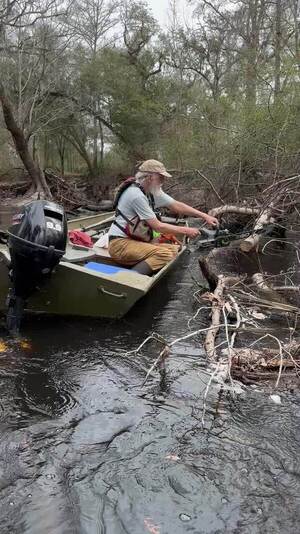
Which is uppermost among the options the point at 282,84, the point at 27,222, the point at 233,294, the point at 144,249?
the point at 282,84

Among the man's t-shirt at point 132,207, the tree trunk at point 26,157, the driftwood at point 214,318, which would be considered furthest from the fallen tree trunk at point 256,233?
the tree trunk at point 26,157

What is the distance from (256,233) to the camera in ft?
24.6

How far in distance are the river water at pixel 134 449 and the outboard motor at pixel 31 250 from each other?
42cm

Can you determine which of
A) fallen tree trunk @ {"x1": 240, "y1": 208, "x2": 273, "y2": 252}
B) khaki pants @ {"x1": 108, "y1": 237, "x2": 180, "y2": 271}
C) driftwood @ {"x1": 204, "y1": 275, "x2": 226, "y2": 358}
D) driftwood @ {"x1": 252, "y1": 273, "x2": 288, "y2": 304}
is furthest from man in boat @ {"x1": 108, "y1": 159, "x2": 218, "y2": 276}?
fallen tree trunk @ {"x1": 240, "y1": 208, "x2": 273, "y2": 252}

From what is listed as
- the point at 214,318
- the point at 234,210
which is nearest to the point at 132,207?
the point at 214,318

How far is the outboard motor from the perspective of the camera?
476cm

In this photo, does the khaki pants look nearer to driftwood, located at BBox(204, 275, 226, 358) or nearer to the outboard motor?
driftwood, located at BBox(204, 275, 226, 358)

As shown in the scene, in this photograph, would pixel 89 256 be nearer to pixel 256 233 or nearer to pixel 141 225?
pixel 141 225

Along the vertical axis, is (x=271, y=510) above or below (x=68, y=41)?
below

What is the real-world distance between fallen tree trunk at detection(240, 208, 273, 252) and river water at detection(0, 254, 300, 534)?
9.48ft

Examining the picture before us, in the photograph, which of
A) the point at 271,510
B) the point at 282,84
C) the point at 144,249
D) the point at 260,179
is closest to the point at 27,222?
the point at 144,249

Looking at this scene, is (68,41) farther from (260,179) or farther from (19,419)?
(19,419)

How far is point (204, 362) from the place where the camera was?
4.73 meters

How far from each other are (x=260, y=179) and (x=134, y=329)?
20.8 ft
